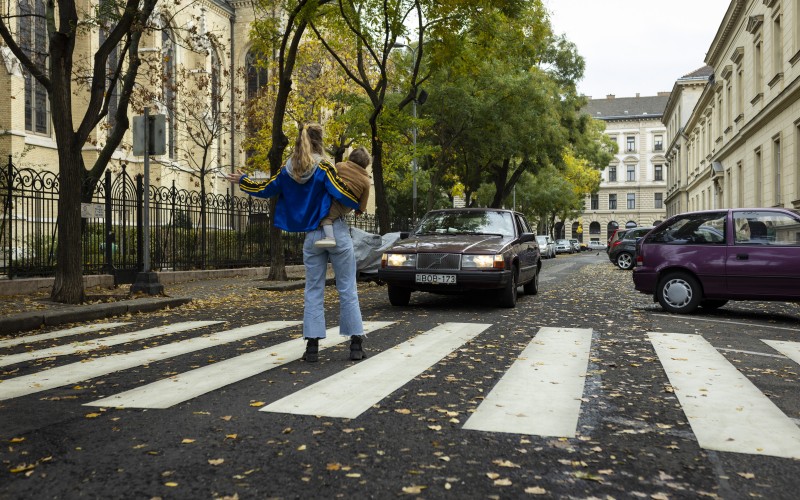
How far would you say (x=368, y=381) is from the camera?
189 inches

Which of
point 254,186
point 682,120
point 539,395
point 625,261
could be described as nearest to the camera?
point 539,395

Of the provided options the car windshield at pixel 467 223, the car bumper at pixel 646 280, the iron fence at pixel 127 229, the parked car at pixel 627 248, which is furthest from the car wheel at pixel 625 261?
the car bumper at pixel 646 280

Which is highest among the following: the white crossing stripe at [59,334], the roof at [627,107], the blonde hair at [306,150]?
the roof at [627,107]

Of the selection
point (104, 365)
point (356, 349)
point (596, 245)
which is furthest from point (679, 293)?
point (596, 245)

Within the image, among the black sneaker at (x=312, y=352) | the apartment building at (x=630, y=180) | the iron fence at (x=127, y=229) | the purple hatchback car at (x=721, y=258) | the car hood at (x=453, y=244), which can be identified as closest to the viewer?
the black sneaker at (x=312, y=352)

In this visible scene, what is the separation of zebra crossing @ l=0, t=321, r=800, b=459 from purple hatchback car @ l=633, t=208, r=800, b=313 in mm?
2247

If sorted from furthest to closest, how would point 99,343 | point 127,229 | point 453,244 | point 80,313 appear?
point 127,229 → point 453,244 → point 80,313 → point 99,343

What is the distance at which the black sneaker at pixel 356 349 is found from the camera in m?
5.68

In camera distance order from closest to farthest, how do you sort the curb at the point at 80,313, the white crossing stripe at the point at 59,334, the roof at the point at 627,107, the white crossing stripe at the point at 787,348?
the white crossing stripe at the point at 787,348 → the white crossing stripe at the point at 59,334 → the curb at the point at 80,313 → the roof at the point at 627,107

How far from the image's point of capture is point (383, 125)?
1834cm

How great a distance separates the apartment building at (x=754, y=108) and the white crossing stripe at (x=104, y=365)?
19.6 metres

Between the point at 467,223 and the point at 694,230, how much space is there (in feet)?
11.1

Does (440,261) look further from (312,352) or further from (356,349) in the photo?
(312,352)

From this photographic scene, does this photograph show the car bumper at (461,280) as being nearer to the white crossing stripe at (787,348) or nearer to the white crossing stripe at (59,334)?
the white crossing stripe at (787,348)
